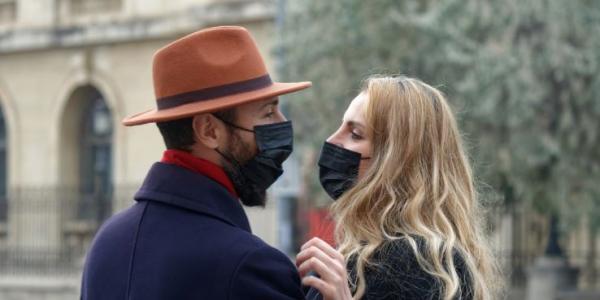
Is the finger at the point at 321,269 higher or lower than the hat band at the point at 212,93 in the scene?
lower

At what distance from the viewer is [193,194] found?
3479mm

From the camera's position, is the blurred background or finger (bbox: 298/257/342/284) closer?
finger (bbox: 298/257/342/284)

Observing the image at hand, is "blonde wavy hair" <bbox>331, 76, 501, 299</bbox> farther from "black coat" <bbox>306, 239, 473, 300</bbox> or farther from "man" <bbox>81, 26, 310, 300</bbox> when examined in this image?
"man" <bbox>81, 26, 310, 300</bbox>

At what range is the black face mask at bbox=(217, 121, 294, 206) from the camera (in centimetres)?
358

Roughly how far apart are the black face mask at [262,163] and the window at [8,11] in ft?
81.7

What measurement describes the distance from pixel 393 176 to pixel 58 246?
814 inches

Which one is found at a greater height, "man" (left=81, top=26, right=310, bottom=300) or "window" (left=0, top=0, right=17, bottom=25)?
"window" (left=0, top=0, right=17, bottom=25)

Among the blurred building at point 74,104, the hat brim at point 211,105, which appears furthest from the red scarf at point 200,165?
the blurred building at point 74,104

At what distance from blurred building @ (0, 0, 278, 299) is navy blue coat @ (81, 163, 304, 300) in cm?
1853

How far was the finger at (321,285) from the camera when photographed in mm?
3432

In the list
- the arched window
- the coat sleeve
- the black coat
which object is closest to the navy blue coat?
the coat sleeve

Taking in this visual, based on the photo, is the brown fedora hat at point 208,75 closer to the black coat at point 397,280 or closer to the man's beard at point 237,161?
the man's beard at point 237,161

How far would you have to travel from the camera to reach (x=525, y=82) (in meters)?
14.6

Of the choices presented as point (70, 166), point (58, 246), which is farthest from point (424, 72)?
point (70, 166)
